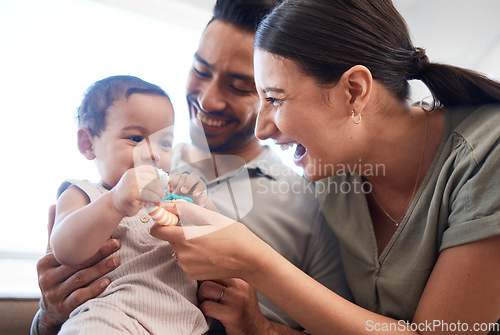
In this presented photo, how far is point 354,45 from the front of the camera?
0.88 meters

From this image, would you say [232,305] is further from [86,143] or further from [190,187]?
[86,143]

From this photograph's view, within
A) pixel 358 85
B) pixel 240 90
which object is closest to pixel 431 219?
pixel 358 85

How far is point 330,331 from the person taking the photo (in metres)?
0.86

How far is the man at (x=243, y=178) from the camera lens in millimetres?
965

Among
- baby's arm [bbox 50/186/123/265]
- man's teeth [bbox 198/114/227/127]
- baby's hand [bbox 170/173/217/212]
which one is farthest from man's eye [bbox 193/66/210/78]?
baby's arm [bbox 50/186/123/265]

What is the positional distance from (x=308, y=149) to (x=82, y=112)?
489 mm

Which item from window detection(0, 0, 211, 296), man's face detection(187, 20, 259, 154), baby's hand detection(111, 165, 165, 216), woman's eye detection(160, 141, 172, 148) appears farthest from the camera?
man's face detection(187, 20, 259, 154)

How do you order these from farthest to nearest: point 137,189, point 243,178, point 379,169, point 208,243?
point 243,178 < point 379,169 < point 208,243 < point 137,189

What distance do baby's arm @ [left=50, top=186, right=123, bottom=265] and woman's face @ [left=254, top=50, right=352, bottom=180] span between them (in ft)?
1.35

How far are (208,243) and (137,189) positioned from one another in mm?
177

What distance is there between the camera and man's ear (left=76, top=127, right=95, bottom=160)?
76cm

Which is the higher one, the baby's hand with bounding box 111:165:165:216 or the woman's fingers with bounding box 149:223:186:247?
the baby's hand with bounding box 111:165:165:216

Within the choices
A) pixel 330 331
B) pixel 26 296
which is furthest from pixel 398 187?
pixel 26 296

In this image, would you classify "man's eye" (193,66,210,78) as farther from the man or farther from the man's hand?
the man's hand
